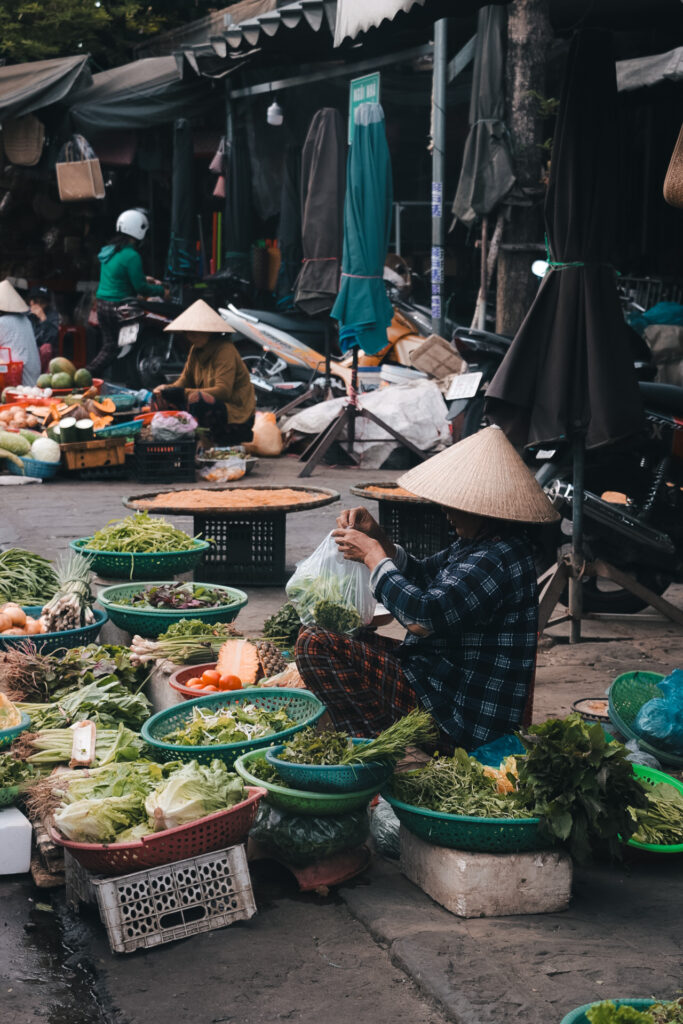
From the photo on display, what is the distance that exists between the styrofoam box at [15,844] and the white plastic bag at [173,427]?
24.0 ft

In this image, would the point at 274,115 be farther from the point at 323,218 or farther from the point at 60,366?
the point at 60,366

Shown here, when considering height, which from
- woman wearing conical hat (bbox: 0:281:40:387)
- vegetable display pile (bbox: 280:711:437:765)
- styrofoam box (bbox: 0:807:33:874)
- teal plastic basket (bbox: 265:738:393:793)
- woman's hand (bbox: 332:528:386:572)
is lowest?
styrofoam box (bbox: 0:807:33:874)

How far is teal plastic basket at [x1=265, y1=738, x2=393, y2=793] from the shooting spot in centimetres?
339

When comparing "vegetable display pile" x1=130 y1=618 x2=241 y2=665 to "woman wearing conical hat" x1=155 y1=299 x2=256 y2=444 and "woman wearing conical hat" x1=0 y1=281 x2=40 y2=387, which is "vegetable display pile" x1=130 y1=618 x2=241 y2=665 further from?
"woman wearing conical hat" x1=0 y1=281 x2=40 y2=387

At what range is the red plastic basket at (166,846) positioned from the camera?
3.24 metres

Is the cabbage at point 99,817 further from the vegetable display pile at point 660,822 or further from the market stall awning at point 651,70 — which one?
the market stall awning at point 651,70

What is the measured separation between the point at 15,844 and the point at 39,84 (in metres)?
14.3

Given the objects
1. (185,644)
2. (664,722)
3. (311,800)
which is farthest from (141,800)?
(664,722)

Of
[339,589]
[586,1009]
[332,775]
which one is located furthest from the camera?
[339,589]

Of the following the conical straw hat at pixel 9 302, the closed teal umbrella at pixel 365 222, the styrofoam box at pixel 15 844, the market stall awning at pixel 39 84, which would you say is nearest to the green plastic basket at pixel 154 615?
the styrofoam box at pixel 15 844

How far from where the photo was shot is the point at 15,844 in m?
3.69

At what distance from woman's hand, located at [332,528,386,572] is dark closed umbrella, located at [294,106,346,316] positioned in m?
8.19

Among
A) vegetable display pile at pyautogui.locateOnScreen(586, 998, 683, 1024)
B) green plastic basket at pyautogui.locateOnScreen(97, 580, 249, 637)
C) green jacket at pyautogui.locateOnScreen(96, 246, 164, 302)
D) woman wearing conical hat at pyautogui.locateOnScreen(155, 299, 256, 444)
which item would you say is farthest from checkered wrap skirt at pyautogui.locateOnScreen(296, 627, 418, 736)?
green jacket at pyautogui.locateOnScreen(96, 246, 164, 302)

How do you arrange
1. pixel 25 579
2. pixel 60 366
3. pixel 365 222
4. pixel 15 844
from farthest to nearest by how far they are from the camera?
pixel 60 366 < pixel 365 222 < pixel 25 579 < pixel 15 844
